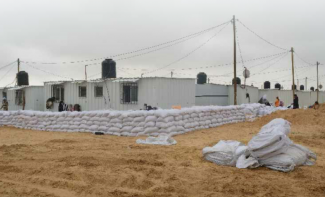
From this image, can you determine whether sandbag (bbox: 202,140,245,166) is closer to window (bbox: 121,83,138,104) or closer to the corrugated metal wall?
window (bbox: 121,83,138,104)

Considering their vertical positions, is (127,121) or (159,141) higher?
(127,121)

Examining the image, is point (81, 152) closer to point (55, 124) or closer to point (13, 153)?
point (13, 153)

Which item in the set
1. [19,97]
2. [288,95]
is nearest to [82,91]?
[19,97]

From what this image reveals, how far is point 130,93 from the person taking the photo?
51.0ft

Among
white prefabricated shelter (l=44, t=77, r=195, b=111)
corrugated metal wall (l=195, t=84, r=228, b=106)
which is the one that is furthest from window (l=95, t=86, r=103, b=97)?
corrugated metal wall (l=195, t=84, r=228, b=106)

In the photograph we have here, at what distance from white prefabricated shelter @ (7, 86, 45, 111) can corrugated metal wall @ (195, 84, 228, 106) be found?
10093 mm

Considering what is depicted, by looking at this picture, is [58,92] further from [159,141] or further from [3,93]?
[159,141]

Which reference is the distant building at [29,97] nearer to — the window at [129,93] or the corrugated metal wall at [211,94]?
the window at [129,93]

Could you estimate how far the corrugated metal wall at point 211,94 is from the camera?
65.8 ft

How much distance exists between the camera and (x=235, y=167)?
500cm

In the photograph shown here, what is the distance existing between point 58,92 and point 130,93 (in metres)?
5.42

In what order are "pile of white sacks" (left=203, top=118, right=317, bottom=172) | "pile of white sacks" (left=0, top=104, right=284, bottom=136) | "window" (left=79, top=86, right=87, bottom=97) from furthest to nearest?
"window" (left=79, top=86, right=87, bottom=97)
"pile of white sacks" (left=0, top=104, right=284, bottom=136)
"pile of white sacks" (left=203, top=118, right=317, bottom=172)

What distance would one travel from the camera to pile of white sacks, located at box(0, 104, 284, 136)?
8.57 meters

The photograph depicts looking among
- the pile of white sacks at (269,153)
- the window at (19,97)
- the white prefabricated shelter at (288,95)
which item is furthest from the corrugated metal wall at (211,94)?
the pile of white sacks at (269,153)
